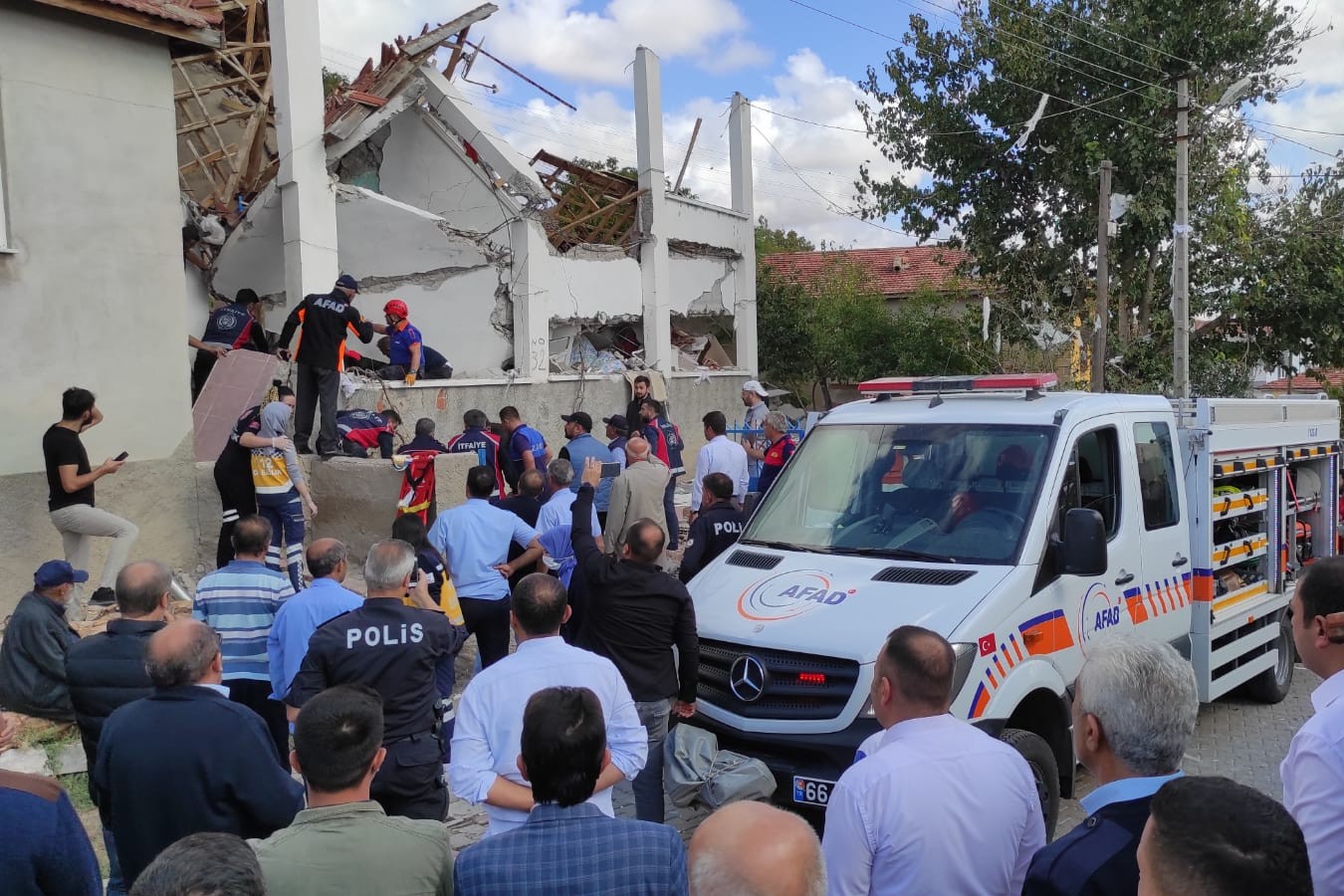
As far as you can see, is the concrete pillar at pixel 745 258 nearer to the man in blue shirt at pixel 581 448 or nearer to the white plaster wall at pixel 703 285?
the white plaster wall at pixel 703 285

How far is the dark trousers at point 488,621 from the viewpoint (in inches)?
245

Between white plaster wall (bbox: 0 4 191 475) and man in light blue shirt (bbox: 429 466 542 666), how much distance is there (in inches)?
172

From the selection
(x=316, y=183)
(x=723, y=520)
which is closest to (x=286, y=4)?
(x=316, y=183)

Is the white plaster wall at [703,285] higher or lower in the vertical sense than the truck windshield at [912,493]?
higher

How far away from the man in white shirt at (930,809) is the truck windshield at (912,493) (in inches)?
81.6

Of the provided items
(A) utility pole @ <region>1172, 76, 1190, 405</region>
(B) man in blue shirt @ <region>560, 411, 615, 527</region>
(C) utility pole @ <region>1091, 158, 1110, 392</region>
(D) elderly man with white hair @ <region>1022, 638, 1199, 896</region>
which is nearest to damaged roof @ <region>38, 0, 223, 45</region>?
(B) man in blue shirt @ <region>560, 411, 615, 527</region>

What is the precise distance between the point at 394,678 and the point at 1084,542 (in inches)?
120

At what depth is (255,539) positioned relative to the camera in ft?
16.0

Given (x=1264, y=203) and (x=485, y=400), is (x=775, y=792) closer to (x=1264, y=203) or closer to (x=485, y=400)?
(x=485, y=400)

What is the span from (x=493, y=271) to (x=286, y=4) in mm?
4684

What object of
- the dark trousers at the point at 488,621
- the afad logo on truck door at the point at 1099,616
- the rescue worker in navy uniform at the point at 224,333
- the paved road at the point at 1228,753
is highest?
the rescue worker in navy uniform at the point at 224,333

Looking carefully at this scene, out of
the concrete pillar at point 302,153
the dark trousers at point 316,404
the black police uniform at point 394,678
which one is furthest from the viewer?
the concrete pillar at point 302,153

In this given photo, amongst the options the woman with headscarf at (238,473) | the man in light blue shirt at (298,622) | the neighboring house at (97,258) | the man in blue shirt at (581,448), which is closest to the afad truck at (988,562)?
the man in light blue shirt at (298,622)

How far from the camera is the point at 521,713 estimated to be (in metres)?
3.51
